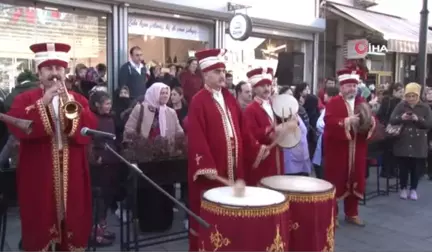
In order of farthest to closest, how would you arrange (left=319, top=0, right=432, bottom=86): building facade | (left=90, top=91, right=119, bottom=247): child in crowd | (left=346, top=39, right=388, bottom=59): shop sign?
1. (left=346, top=39, right=388, bottom=59): shop sign
2. (left=319, top=0, right=432, bottom=86): building facade
3. (left=90, top=91, right=119, bottom=247): child in crowd

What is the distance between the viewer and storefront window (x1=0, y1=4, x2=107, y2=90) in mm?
7953

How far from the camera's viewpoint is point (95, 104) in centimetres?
534

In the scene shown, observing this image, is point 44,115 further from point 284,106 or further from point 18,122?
point 284,106

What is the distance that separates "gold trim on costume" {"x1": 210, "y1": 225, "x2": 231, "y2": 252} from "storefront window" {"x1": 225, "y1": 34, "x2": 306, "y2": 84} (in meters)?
7.92

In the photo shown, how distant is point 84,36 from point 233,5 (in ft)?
10.8

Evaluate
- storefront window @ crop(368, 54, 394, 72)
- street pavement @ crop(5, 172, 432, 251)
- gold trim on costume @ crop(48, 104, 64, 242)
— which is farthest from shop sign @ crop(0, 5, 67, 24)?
storefront window @ crop(368, 54, 394, 72)

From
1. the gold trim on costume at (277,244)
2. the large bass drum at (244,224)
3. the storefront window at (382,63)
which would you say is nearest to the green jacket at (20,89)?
the large bass drum at (244,224)

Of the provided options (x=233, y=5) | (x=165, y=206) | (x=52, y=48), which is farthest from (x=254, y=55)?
(x=52, y=48)

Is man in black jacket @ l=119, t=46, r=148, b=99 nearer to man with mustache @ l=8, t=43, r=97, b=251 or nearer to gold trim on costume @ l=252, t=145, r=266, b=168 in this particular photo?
gold trim on costume @ l=252, t=145, r=266, b=168

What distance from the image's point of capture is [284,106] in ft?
16.0

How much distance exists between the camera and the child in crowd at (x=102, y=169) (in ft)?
15.2

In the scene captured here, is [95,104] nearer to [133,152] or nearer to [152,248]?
[133,152]

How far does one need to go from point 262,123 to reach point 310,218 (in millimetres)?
1414

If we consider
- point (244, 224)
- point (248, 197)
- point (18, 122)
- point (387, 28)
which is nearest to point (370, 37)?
point (387, 28)
